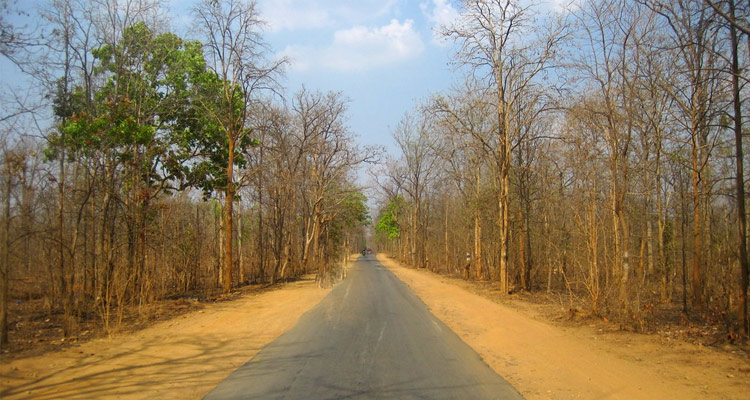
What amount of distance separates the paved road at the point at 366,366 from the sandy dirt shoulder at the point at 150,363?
1.56ft

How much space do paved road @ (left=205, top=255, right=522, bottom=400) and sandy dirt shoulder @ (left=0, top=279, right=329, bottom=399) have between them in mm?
476

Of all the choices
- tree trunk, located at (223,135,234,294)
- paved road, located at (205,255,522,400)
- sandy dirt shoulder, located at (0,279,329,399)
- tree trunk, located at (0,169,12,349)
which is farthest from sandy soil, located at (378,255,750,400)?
tree trunk, located at (223,135,234,294)

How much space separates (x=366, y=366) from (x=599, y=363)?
12.1 ft

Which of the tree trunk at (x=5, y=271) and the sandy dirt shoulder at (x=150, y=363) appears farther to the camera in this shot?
the tree trunk at (x=5, y=271)

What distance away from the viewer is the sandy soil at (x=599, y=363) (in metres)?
6.35

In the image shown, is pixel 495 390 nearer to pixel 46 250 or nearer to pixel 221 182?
pixel 46 250

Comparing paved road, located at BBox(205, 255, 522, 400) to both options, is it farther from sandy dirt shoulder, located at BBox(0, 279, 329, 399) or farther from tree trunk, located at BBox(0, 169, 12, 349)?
tree trunk, located at BBox(0, 169, 12, 349)

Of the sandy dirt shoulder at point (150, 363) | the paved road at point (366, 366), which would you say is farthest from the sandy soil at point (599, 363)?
the sandy dirt shoulder at point (150, 363)

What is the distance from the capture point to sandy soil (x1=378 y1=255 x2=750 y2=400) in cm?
635

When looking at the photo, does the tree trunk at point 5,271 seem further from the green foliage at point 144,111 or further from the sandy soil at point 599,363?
the sandy soil at point 599,363

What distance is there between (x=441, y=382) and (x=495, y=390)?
27.5 inches

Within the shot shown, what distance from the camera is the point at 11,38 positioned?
7.70 metres

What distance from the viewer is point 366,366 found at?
7359 mm

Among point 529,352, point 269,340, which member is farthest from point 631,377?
point 269,340
